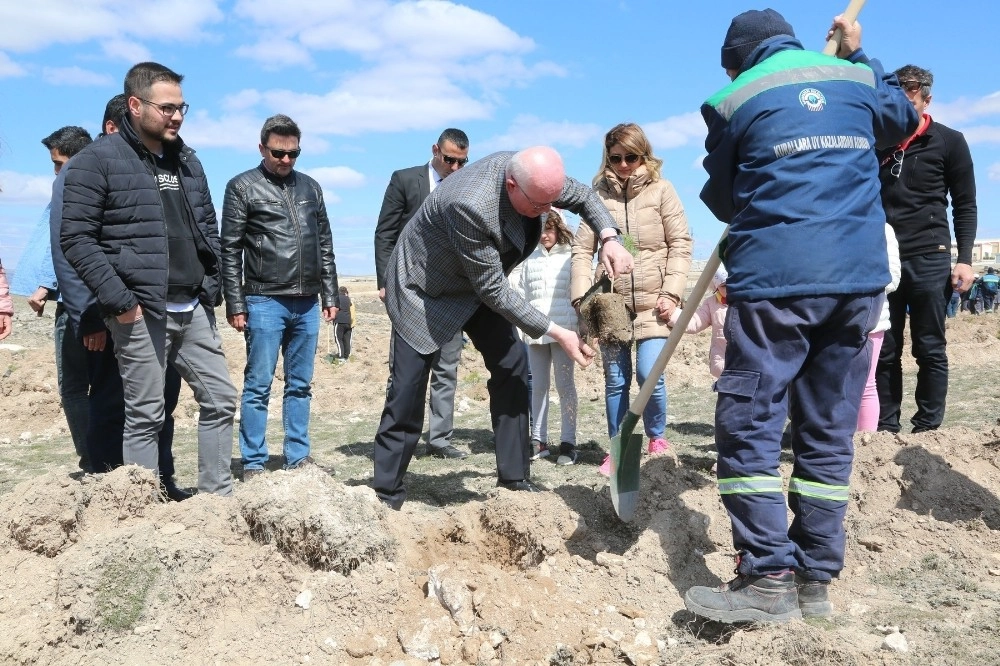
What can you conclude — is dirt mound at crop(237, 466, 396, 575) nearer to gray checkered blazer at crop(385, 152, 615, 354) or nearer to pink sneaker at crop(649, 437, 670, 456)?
gray checkered blazer at crop(385, 152, 615, 354)

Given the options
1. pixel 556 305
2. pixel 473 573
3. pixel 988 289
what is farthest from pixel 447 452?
pixel 988 289

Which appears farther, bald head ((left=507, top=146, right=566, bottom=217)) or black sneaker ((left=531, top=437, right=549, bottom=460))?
black sneaker ((left=531, top=437, right=549, bottom=460))

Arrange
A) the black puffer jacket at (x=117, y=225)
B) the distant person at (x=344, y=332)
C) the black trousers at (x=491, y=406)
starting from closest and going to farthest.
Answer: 1. the black puffer jacket at (x=117, y=225)
2. the black trousers at (x=491, y=406)
3. the distant person at (x=344, y=332)

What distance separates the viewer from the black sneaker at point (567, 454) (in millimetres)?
5745

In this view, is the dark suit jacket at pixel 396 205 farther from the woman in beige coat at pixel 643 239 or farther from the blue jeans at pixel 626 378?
the blue jeans at pixel 626 378

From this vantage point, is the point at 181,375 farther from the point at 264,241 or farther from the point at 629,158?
the point at 629,158

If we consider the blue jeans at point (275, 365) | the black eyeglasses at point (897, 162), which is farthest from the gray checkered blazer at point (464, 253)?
the black eyeglasses at point (897, 162)

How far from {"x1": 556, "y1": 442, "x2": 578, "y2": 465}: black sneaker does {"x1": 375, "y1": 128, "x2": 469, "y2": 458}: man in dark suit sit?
76 centimetres

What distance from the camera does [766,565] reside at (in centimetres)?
288

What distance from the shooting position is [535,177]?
3.67 meters

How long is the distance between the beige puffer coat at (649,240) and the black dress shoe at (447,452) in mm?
1758

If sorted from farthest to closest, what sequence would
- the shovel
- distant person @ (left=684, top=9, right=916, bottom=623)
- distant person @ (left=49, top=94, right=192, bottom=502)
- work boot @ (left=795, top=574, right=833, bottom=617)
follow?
distant person @ (left=49, top=94, right=192, bottom=502) → the shovel → work boot @ (left=795, top=574, right=833, bottom=617) → distant person @ (left=684, top=9, right=916, bottom=623)

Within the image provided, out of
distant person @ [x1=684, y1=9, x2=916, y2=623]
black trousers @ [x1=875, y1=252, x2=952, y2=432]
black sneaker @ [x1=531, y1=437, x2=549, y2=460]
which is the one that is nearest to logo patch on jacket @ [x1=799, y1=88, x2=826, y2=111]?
distant person @ [x1=684, y1=9, x2=916, y2=623]

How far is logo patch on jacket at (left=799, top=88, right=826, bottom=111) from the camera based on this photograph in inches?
113
